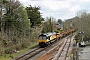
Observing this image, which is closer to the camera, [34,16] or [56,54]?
Result: [56,54]

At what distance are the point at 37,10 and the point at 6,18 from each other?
23430 mm

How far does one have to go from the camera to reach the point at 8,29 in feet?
130

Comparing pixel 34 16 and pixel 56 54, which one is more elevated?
pixel 34 16

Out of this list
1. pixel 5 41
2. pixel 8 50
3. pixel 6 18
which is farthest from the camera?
pixel 6 18

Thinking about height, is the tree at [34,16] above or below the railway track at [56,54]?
above

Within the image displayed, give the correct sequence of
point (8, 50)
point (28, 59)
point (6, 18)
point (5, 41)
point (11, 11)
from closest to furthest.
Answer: point (28, 59), point (8, 50), point (5, 41), point (6, 18), point (11, 11)

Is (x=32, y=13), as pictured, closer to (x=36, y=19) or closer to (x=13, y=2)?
(x=36, y=19)

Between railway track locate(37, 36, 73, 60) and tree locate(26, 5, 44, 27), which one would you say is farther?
tree locate(26, 5, 44, 27)

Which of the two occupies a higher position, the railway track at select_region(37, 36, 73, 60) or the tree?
the tree

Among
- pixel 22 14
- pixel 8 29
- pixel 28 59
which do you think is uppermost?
pixel 22 14

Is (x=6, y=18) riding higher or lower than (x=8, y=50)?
higher

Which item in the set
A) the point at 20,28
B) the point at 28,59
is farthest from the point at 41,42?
the point at 28,59

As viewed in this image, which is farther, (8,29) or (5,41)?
(8,29)

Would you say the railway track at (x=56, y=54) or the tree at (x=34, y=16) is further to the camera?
the tree at (x=34, y=16)
